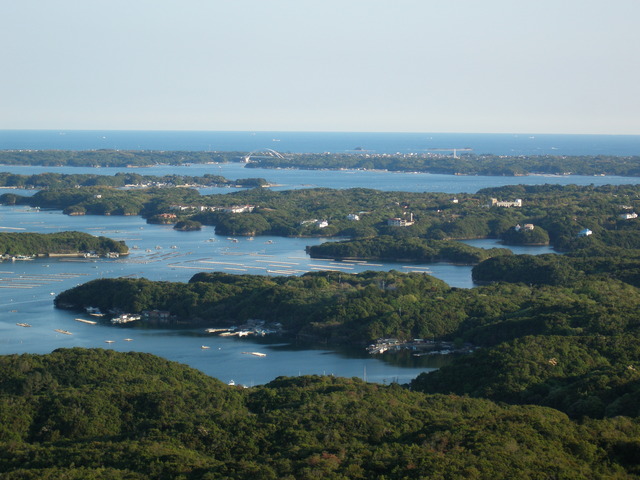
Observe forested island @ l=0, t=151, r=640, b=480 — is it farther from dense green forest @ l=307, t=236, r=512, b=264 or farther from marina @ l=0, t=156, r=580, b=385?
marina @ l=0, t=156, r=580, b=385

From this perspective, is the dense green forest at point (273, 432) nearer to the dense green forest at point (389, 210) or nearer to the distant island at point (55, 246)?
the distant island at point (55, 246)

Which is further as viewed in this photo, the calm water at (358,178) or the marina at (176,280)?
the calm water at (358,178)

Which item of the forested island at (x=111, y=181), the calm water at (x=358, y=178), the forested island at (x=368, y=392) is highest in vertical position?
the forested island at (x=368, y=392)

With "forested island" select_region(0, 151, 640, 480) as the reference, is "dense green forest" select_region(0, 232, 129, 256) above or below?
below

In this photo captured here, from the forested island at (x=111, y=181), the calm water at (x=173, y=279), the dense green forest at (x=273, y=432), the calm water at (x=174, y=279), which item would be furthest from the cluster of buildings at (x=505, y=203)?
the dense green forest at (x=273, y=432)

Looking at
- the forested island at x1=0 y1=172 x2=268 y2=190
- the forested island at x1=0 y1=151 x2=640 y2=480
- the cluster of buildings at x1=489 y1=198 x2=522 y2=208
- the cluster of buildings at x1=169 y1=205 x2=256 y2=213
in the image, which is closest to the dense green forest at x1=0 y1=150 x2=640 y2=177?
the forested island at x1=0 y1=172 x2=268 y2=190
